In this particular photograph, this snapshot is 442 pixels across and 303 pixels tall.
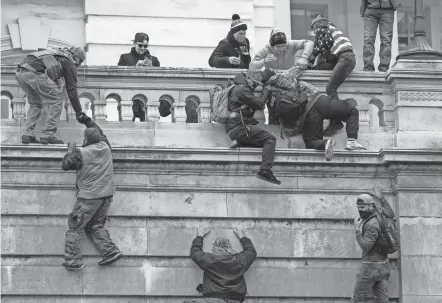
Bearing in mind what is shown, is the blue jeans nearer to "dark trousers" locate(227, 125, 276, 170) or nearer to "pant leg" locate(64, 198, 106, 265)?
"pant leg" locate(64, 198, 106, 265)

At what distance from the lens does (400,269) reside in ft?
117

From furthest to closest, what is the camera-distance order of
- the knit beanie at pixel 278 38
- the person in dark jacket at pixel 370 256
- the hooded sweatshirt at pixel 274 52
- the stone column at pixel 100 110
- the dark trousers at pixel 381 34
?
the dark trousers at pixel 381 34 → the knit beanie at pixel 278 38 → the hooded sweatshirt at pixel 274 52 → the stone column at pixel 100 110 → the person in dark jacket at pixel 370 256

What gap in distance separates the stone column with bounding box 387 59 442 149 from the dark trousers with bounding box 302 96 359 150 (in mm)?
902

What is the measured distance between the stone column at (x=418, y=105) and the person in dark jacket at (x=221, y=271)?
3.91 m

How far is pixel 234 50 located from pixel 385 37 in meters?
2.93

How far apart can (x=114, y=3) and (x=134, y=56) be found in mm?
6920

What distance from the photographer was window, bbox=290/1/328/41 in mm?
47875

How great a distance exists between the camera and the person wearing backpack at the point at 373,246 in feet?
114

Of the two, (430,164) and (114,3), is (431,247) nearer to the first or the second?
(430,164)

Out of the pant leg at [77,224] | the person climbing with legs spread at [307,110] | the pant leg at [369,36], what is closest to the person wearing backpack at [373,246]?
the person climbing with legs spread at [307,110]

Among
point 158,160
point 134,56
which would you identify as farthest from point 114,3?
point 158,160

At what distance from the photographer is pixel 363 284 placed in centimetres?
3500

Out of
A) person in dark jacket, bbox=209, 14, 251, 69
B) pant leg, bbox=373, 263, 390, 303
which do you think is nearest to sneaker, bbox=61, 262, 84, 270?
person in dark jacket, bbox=209, 14, 251, 69

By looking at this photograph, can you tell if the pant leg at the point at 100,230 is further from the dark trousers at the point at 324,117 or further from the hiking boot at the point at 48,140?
the dark trousers at the point at 324,117
